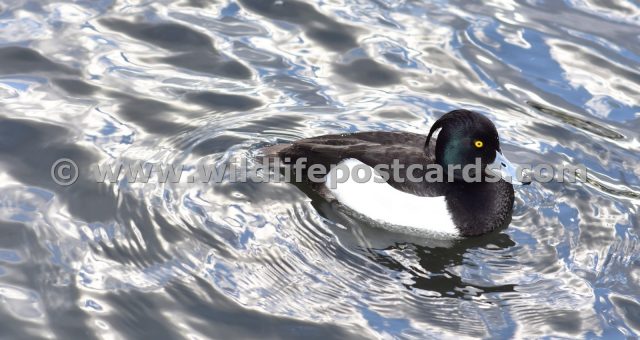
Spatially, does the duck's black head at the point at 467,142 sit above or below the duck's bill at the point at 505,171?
above

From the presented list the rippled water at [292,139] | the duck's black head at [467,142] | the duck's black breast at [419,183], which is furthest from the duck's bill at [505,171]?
the rippled water at [292,139]

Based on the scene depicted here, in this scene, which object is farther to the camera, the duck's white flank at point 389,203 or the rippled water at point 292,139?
the duck's white flank at point 389,203

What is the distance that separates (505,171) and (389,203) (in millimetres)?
989

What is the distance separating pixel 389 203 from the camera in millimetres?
7520

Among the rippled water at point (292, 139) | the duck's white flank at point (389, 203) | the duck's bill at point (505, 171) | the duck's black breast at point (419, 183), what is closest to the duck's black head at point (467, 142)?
the duck's bill at point (505, 171)

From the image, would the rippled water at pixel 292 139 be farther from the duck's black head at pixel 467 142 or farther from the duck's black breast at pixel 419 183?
the duck's black head at pixel 467 142

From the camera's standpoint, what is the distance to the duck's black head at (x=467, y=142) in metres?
7.39

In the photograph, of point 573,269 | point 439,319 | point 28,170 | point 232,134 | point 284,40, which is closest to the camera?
point 439,319

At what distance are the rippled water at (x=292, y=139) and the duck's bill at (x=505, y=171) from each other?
0.47 m

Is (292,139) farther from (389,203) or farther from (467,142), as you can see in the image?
(467,142)

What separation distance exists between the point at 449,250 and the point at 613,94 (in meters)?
3.28

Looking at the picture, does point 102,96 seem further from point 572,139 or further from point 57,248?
point 572,139

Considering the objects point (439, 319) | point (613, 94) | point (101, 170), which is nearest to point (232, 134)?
point (101, 170)

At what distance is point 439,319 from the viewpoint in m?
6.45
